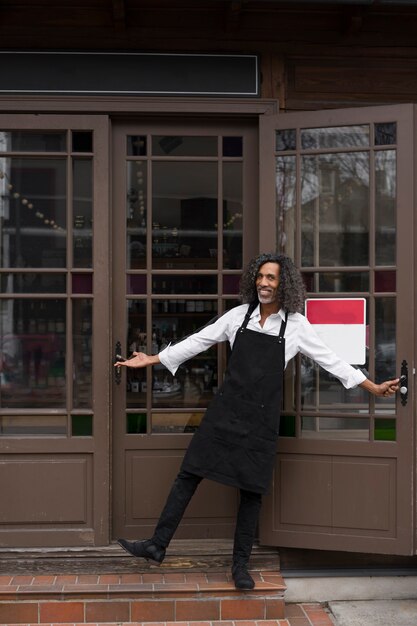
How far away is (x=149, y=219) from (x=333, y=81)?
1.45m

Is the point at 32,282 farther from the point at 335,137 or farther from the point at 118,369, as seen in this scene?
the point at 335,137

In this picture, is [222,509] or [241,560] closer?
[241,560]

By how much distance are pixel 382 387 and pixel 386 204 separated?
1.12m

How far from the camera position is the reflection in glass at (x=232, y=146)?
4609 mm

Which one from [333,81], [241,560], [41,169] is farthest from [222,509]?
[333,81]

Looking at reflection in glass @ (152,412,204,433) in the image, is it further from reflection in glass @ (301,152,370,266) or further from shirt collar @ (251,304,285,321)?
reflection in glass @ (301,152,370,266)

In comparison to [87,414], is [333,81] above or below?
above

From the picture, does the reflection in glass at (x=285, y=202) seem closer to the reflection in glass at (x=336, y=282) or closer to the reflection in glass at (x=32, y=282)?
the reflection in glass at (x=336, y=282)

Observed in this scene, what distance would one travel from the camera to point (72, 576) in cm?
433

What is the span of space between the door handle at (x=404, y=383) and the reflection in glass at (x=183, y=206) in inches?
52.4

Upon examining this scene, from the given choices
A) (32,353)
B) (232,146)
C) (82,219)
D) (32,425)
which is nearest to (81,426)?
(32,425)

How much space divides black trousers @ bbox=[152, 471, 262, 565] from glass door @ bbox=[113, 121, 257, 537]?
0.45 metres

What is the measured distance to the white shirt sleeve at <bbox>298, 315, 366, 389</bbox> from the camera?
13.4 feet

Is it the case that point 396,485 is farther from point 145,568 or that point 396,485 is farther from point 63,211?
point 63,211
